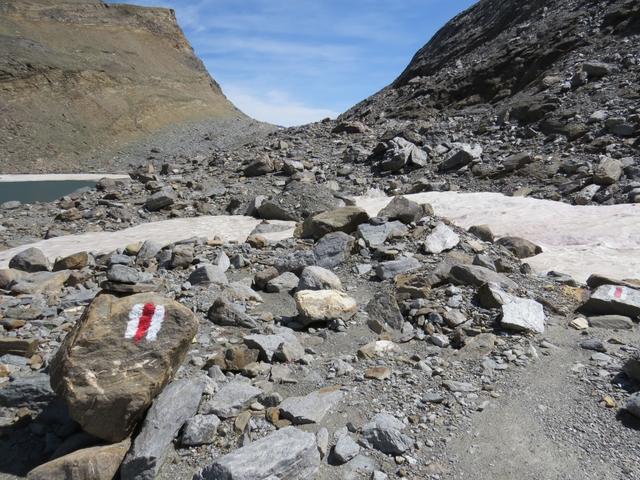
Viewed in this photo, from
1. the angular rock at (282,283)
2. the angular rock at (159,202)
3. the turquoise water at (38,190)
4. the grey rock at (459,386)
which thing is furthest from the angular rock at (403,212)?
the turquoise water at (38,190)

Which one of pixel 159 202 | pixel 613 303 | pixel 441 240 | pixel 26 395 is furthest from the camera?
pixel 159 202

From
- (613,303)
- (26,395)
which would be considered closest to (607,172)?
(613,303)

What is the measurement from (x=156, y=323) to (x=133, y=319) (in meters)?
0.14

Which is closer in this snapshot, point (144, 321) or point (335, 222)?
point (144, 321)

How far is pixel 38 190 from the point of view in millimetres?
28359

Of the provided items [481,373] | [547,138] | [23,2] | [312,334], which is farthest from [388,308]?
[23,2]

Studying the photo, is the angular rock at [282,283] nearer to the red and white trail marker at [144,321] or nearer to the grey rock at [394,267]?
the grey rock at [394,267]

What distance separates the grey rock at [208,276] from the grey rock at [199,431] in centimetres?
276

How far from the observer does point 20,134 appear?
40.1m

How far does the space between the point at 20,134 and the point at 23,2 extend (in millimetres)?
18986

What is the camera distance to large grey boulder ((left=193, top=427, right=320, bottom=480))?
278 centimetres

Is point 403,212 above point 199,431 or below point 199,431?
above

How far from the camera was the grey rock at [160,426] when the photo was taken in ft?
9.95

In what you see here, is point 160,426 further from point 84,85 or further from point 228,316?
point 84,85
